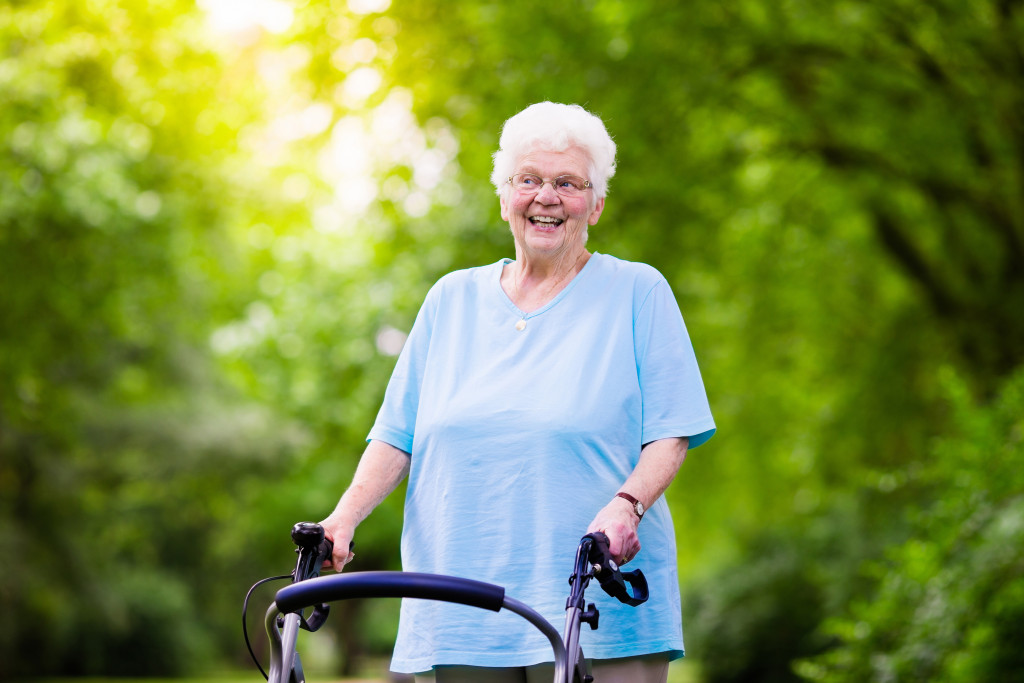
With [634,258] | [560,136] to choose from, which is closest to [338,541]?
[560,136]

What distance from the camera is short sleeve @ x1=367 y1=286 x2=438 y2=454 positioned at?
8.52 ft

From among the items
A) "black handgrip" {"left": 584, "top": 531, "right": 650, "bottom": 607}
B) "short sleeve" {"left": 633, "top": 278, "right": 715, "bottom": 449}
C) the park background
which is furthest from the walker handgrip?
the park background

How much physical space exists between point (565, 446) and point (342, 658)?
30.6m

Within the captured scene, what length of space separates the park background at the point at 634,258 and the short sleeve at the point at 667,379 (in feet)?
13.5

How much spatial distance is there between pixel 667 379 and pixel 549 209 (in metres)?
0.44

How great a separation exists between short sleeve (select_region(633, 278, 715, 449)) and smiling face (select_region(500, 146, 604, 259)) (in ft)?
0.73

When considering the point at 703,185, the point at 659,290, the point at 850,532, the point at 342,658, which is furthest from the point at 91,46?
the point at 342,658

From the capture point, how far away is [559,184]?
8.15 feet

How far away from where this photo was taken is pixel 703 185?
8734 millimetres

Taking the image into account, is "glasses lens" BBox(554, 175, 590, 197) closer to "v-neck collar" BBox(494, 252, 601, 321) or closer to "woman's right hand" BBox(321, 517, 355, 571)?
"v-neck collar" BBox(494, 252, 601, 321)

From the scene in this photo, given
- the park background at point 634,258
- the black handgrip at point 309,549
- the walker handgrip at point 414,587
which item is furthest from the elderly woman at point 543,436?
the park background at point 634,258

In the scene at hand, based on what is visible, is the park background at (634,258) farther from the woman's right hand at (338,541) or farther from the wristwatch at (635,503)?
the woman's right hand at (338,541)

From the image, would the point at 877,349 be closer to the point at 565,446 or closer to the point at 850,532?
the point at 850,532

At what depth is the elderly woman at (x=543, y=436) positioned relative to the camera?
7.64 ft
